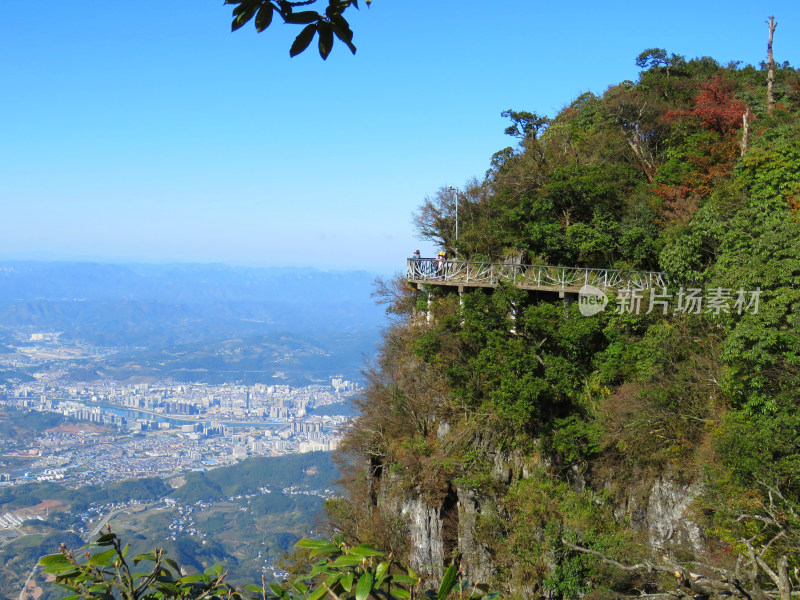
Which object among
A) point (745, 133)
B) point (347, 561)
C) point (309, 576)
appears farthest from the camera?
point (745, 133)

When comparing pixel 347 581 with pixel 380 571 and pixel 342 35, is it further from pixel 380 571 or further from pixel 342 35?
pixel 342 35

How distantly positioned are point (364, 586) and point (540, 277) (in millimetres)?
14786

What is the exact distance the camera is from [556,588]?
1449 cm

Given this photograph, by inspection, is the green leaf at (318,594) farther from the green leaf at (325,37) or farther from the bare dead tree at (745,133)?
the bare dead tree at (745,133)

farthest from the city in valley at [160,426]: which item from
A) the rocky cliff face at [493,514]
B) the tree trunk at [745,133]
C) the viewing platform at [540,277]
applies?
the tree trunk at [745,133]

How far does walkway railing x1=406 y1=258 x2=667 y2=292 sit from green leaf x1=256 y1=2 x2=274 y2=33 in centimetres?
1434

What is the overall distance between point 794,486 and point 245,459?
10013cm

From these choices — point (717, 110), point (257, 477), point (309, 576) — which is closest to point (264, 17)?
point (309, 576)

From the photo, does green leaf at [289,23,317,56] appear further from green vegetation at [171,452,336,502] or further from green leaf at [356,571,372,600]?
green vegetation at [171,452,336,502]

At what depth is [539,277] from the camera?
1641 cm

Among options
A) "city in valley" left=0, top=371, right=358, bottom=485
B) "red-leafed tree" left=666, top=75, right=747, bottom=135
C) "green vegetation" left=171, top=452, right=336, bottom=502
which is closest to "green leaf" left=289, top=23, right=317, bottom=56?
"red-leafed tree" left=666, top=75, right=747, bottom=135

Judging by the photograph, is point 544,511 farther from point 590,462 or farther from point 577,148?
point 577,148

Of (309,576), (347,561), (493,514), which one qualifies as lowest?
(493,514)

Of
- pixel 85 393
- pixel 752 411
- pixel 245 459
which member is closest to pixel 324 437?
pixel 245 459
